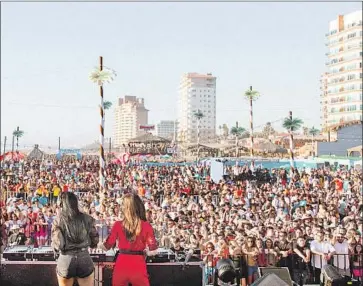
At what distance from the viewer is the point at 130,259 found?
4.56 m

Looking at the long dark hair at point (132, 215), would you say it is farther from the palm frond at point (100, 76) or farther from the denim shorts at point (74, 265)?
the palm frond at point (100, 76)

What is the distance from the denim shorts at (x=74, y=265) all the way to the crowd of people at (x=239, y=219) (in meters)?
2.01

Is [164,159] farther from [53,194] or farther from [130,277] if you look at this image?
[130,277]

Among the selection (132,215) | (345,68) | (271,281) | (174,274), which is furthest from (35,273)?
(345,68)

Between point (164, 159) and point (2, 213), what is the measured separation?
35.2 m

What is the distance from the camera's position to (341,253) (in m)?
9.20

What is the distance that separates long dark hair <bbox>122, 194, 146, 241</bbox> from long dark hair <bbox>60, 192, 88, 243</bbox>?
14.5 inches

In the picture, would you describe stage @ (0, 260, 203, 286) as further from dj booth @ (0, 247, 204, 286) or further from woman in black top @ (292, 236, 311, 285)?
woman in black top @ (292, 236, 311, 285)

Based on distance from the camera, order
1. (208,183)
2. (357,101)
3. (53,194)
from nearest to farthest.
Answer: (53,194), (208,183), (357,101)

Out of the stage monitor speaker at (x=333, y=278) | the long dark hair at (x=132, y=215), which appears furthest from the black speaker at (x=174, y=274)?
the stage monitor speaker at (x=333, y=278)

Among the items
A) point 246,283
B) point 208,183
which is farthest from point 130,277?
point 208,183

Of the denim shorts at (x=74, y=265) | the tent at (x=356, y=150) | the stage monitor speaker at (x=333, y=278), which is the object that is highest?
the tent at (x=356, y=150)

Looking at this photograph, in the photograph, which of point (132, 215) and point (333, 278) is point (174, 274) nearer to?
point (132, 215)

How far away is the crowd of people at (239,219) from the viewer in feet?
29.5
